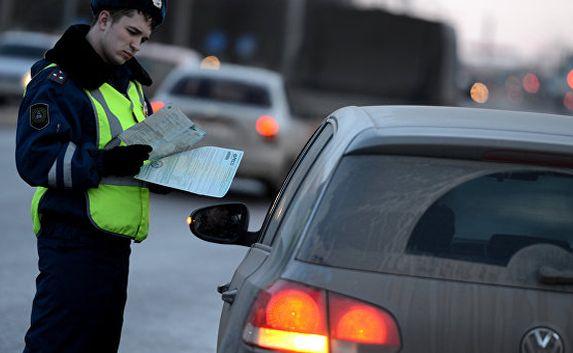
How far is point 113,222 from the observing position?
16.9ft

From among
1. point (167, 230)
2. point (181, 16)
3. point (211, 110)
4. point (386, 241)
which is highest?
point (181, 16)

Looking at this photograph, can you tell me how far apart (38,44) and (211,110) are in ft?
56.5

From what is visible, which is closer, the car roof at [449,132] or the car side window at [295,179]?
the car roof at [449,132]

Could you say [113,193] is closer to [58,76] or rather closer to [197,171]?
[197,171]

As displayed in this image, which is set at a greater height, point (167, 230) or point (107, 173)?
point (167, 230)

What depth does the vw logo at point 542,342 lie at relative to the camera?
380cm

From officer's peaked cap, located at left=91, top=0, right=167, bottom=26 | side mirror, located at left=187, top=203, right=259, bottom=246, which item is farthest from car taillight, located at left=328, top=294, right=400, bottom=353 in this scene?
officer's peaked cap, located at left=91, top=0, right=167, bottom=26

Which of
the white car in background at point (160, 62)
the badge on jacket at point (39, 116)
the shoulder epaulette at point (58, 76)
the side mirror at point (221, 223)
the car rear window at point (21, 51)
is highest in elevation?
the car rear window at point (21, 51)

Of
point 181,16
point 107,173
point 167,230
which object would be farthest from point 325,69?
point 181,16

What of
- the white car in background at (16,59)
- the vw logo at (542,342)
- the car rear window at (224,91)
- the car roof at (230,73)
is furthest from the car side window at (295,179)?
the white car in background at (16,59)

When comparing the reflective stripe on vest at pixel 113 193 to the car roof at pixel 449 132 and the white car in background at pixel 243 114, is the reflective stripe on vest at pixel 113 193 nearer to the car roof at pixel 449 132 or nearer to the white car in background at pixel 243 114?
the car roof at pixel 449 132

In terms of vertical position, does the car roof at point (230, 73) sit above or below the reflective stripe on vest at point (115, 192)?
above

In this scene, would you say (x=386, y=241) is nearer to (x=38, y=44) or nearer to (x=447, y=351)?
(x=447, y=351)

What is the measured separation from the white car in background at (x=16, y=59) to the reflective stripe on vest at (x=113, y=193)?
26709 millimetres
